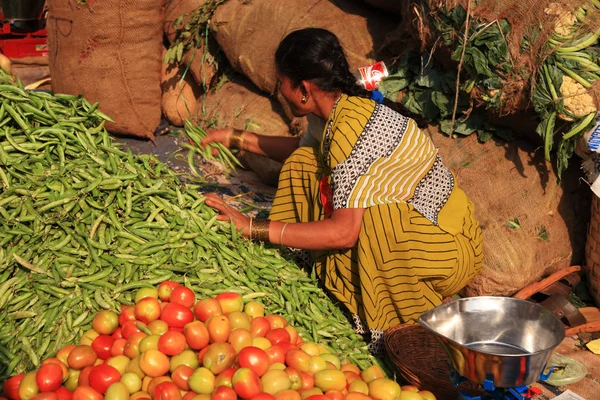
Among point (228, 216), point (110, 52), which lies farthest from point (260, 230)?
point (110, 52)

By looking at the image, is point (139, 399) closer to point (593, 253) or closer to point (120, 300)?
point (120, 300)

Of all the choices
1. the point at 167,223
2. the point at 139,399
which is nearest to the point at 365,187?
the point at 167,223

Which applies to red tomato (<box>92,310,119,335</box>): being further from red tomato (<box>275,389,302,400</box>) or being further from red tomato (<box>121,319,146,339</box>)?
red tomato (<box>275,389,302,400</box>)

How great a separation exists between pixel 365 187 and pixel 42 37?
17.1 feet

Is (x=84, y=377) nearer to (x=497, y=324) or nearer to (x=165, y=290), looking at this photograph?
(x=165, y=290)

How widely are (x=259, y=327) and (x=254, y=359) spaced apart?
0.28 meters

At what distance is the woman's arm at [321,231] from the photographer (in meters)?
2.91

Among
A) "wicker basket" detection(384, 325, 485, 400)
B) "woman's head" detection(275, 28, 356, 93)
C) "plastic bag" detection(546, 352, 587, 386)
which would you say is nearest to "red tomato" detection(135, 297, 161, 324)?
"wicker basket" detection(384, 325, 485, 400)

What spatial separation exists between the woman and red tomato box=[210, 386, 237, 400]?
0.96 meters

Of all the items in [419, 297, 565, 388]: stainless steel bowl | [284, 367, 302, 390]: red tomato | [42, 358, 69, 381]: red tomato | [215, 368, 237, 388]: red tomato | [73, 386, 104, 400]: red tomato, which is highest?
[419, 297, 565, 388]: stainless steel bowl

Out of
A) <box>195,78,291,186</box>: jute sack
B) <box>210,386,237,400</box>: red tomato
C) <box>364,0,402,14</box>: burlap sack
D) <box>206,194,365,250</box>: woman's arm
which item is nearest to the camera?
<box>210,386,237,400</box>: red tomato

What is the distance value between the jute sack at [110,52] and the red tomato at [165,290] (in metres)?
2.69

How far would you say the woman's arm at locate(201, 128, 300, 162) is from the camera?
11.9ft

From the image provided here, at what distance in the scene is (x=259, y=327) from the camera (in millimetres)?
2525
